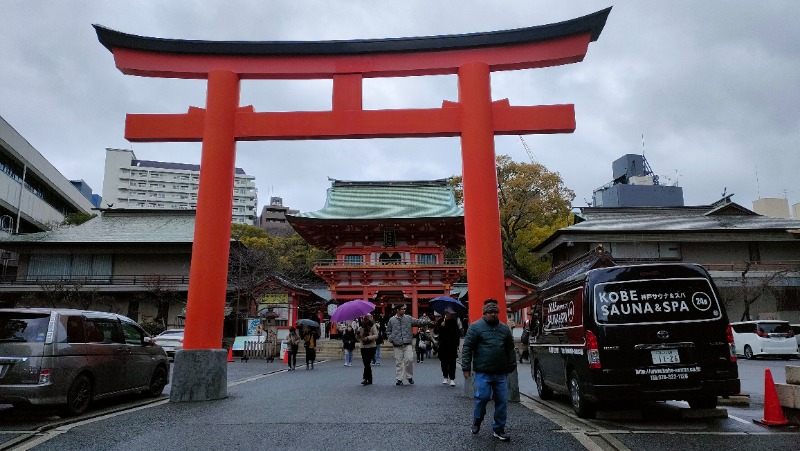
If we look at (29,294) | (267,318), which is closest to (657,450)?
(267,318)

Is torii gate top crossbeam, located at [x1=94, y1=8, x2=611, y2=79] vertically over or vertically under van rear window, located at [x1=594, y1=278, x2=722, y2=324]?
over

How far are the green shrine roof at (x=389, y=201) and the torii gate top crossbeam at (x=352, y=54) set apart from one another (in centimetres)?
1917

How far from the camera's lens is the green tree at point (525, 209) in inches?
1551

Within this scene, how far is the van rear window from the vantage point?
6.79m

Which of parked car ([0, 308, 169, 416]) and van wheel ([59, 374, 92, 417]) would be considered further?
van wheel ([59, 374, 92, 417])

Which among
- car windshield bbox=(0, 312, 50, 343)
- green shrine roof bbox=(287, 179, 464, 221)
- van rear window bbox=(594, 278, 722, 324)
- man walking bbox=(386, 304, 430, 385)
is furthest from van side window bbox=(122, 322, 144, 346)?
green shrine roof bbox=(287, 179, 464, 221)

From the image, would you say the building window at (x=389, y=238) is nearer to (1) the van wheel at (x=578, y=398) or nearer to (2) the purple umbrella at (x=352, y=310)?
(2) the purple umbrella at (x=352, y=310)

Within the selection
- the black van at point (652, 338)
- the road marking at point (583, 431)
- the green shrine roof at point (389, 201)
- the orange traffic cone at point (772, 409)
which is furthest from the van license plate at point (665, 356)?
the green shrine roof at point (389, 201)

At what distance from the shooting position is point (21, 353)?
7441 millimetres

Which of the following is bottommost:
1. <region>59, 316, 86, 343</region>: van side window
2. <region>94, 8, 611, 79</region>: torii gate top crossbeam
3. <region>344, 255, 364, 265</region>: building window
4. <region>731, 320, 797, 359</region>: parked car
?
<region>731, 320, 797, 359</region>: parked car

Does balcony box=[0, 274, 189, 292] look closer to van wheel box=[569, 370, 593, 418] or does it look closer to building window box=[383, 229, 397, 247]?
building window box=[383, 229, 397, 247]

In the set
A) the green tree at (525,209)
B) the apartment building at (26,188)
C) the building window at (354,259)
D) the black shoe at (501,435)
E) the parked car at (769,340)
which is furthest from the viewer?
the green tree at (525,209)

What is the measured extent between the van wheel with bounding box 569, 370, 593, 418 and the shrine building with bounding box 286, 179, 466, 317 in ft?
69.7

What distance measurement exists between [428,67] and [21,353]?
780cm
